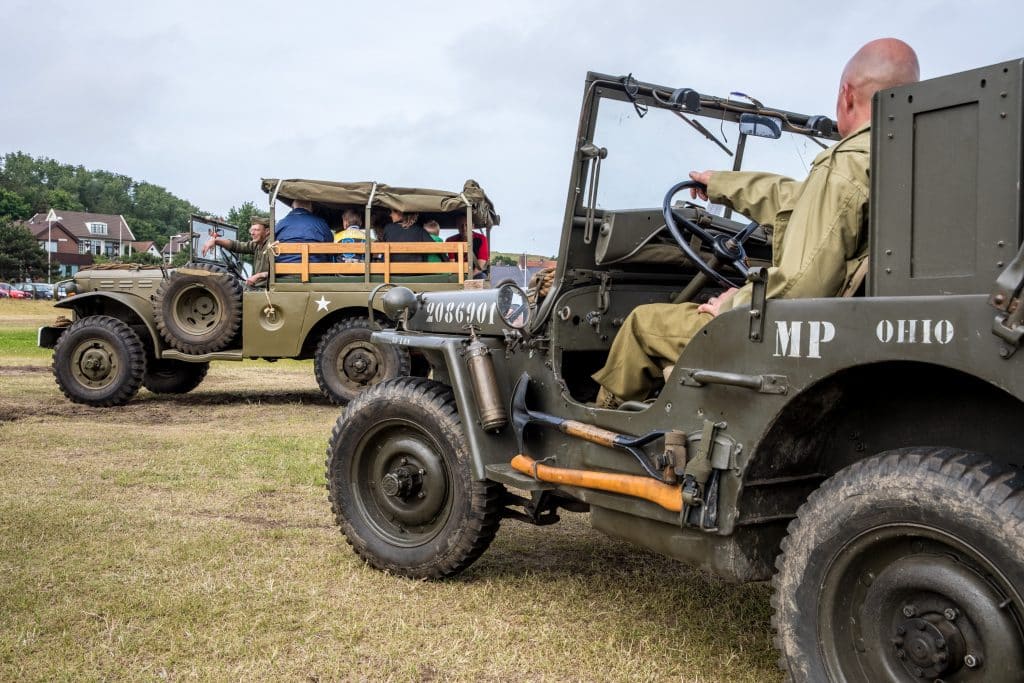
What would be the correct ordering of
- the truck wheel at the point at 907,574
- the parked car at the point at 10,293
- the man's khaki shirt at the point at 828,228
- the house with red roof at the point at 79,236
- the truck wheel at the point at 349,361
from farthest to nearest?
the house with red roof at the point at 79,236, the parked car at the point at 10,293, the truck wheel at the point at 349,361, the man's khaki shirt at the point at 828,228, the truck wheel at the point at 907,574

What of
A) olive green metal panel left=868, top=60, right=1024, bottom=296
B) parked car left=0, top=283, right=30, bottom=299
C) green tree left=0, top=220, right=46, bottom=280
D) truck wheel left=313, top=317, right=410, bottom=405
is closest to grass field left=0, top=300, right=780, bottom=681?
olive green metal panel left=868, top=60, right=1024, bottom=296

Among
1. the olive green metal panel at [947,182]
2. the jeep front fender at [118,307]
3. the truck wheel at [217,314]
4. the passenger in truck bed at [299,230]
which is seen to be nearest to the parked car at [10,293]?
the jeep front fender at [118,307]

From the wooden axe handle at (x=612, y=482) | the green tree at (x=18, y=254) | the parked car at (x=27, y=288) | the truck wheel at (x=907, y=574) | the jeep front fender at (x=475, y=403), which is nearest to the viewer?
the truck wheel at (x=907, y=574)

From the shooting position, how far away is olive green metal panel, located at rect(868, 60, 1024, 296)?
6.76 feet

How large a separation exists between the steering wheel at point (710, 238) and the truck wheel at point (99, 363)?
27.7 ft

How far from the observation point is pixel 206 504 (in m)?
5.36

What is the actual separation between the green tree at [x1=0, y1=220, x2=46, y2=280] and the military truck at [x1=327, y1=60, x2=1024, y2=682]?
2280 inches

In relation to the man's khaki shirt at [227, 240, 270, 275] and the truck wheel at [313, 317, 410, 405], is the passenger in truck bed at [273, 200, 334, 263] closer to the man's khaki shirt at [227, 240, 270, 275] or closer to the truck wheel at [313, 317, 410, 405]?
the man's khaki shirt at [227, 240, 270, 275]

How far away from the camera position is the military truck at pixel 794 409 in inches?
81.4

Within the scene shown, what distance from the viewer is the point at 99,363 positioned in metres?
10.5

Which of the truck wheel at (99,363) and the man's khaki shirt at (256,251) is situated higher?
the man's khaki shirt at (256,251)

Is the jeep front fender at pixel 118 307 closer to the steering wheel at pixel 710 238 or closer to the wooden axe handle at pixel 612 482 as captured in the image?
the wooden axe handle at pixel 612 482

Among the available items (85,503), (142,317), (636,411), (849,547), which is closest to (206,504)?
(85,503)

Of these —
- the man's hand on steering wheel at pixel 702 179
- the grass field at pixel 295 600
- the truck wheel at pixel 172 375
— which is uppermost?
the man's hand on steering wheel at pixel 702 179
